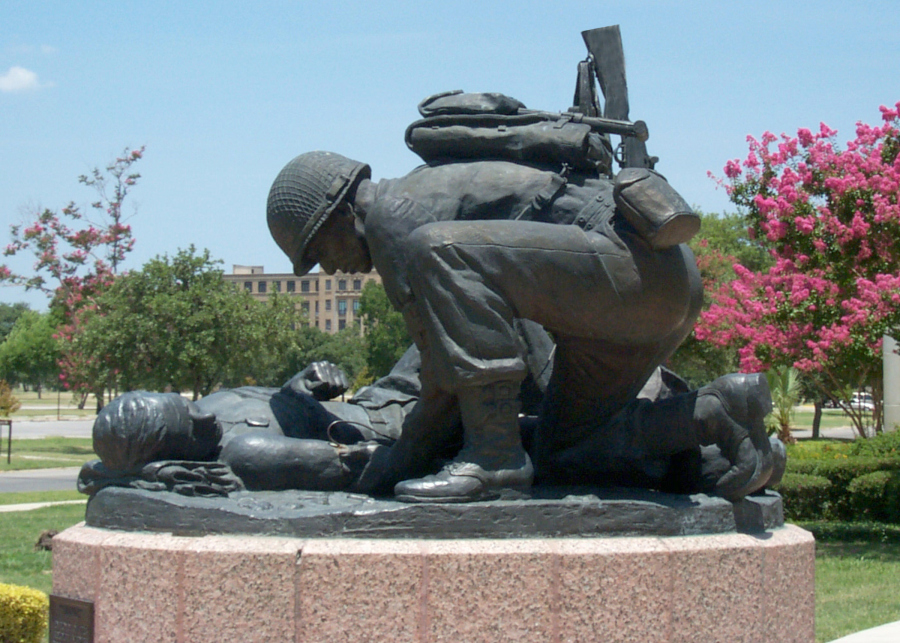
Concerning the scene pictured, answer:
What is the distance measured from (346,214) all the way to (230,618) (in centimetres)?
157

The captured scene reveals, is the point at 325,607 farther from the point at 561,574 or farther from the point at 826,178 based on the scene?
the point at 826,178

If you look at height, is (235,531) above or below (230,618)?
above

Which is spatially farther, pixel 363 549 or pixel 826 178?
pixel 826 178

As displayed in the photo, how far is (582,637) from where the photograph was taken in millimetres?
3209

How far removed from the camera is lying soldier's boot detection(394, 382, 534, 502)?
3527 millimetres

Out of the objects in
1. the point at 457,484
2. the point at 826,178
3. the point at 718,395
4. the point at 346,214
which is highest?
the point at 826,178

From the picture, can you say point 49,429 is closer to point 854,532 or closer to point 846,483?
point 846,483

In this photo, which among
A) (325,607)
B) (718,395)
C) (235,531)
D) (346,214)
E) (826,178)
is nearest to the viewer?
(325,607)

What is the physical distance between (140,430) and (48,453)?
2073 centimetres

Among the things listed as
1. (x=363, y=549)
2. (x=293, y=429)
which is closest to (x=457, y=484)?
(x=363, y=549)

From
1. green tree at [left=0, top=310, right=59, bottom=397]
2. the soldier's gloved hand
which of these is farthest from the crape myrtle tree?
green tree at [left=0, top=310, right=59, bottom=397]

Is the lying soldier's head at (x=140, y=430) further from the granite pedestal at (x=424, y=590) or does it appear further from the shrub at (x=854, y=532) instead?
the shrub at (x=854, y=532)

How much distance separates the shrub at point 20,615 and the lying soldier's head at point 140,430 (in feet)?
7.02

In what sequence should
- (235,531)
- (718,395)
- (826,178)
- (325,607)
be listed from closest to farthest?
(325,607), (235,531), (718,395), (826,178)
